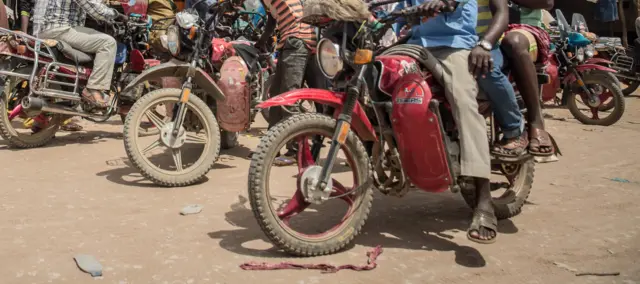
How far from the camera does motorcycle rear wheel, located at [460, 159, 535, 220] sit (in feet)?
14.1

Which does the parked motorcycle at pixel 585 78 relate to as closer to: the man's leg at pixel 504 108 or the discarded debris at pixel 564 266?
the man's leg at pixel 504 108

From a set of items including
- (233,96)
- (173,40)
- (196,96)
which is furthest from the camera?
(233,96)

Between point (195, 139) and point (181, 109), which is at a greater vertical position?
point (181, 109)

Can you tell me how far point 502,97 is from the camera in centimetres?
380

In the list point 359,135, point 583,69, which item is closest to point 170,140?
point 359,135

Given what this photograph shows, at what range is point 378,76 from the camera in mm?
3605

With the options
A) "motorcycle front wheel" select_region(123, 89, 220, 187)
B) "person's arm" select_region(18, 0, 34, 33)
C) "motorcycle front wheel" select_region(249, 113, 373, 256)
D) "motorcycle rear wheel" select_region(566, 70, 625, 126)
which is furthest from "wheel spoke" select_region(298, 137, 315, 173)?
"motorcycle rear wheel" select_region(566, 70, 625, 126)

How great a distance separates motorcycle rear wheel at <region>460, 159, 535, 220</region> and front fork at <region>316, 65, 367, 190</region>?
1.28 m

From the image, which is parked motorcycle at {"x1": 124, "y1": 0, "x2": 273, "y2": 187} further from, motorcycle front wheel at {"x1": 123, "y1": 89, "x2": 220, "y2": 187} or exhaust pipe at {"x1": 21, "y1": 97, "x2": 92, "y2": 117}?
exhaust pipe at {"x1": 21, "y1": 97, "x2": 92, "y2": 117}

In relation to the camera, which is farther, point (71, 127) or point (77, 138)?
point (71, 127)

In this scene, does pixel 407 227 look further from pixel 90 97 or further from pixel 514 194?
pixel 90 97

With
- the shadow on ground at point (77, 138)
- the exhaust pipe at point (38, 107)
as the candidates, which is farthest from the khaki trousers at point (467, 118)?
the shadow on ground at point (77, 138)

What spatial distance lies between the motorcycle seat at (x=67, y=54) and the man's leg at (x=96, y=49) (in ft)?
0.18

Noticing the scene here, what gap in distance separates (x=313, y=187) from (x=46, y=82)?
4302 millimetres
